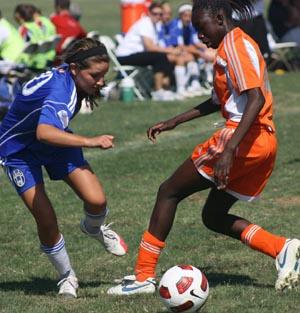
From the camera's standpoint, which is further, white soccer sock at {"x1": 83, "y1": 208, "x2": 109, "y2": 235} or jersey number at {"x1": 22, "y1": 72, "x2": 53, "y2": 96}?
white soccer sock at {"x1": 83, "y1": 208, "x2": 109, "y2": 235}

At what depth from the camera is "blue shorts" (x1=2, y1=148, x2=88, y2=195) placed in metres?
6.23

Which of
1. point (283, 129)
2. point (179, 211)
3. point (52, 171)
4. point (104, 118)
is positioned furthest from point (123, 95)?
point (52, 171)

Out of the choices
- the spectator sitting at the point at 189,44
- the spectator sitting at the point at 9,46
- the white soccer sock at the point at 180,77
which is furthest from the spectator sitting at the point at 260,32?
the spectator sitting at the point at 9,46

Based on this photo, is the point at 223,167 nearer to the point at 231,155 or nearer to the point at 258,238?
the point at 231,155

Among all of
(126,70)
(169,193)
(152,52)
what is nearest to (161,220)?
(169,193)

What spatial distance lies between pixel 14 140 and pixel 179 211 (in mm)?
3033

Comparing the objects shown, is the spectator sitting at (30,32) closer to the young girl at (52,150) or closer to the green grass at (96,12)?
the young girl at (52,150)

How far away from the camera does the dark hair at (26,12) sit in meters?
16.9

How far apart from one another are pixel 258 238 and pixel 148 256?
695mm

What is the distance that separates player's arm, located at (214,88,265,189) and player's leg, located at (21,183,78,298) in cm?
120

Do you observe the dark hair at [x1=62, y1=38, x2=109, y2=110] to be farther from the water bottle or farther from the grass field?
the water bottle

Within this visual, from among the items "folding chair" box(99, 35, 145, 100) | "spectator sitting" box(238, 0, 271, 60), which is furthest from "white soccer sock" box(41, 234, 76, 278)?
"spectator sitting" box(238, 0, 271, 60)

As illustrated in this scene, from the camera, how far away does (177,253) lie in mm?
7445

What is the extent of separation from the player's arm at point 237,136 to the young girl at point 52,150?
3.22 feet
